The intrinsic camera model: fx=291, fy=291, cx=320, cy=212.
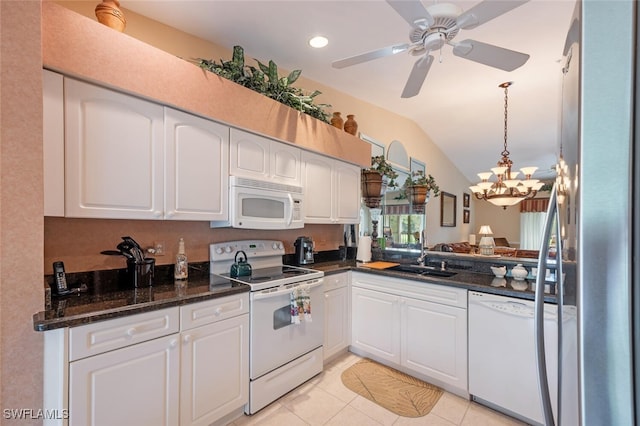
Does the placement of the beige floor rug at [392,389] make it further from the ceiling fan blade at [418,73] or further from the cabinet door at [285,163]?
the ceiling fan blade at [418,73]

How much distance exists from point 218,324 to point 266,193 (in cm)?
110

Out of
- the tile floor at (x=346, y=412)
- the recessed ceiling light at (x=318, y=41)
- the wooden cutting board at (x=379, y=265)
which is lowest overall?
the tile floor at (x=346, y=412)

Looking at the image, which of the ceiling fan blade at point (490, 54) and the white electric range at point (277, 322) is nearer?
the ceiling fan blade at point (490, 54)

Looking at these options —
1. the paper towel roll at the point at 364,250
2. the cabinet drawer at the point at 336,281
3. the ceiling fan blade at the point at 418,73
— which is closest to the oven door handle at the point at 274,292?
the cabinet drawer at the point at 336,281

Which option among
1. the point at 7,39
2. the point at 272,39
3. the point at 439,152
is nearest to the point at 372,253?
the point at 272,39

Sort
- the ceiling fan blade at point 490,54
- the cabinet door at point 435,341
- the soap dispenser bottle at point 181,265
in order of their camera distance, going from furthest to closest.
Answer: the cabinet door at point 435,341
the soap dispenser bottle at point 181,265
the ceiling fan blade at point 490,54

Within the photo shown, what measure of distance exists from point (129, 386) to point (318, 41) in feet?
9.32

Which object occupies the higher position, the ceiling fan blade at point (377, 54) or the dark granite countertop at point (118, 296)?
the ceiling fan blade at point (377, 54)

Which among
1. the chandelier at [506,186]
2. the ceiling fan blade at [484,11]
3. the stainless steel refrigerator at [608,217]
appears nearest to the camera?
the stainless steel refrigerator at [608,217]

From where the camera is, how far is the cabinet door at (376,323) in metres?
2.66

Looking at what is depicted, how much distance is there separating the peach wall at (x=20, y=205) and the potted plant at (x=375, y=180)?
304 centimetres

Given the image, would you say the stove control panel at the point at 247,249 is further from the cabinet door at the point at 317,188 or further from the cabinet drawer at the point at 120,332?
the cabinet drawer at the point at 120,332

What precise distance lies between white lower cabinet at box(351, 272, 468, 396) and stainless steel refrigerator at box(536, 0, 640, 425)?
6.30 ft

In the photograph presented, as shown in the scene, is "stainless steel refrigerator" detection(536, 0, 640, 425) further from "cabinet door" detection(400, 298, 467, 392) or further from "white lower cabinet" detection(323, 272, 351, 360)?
"white lower cabinet" detection(323, 272, 351, 360)
